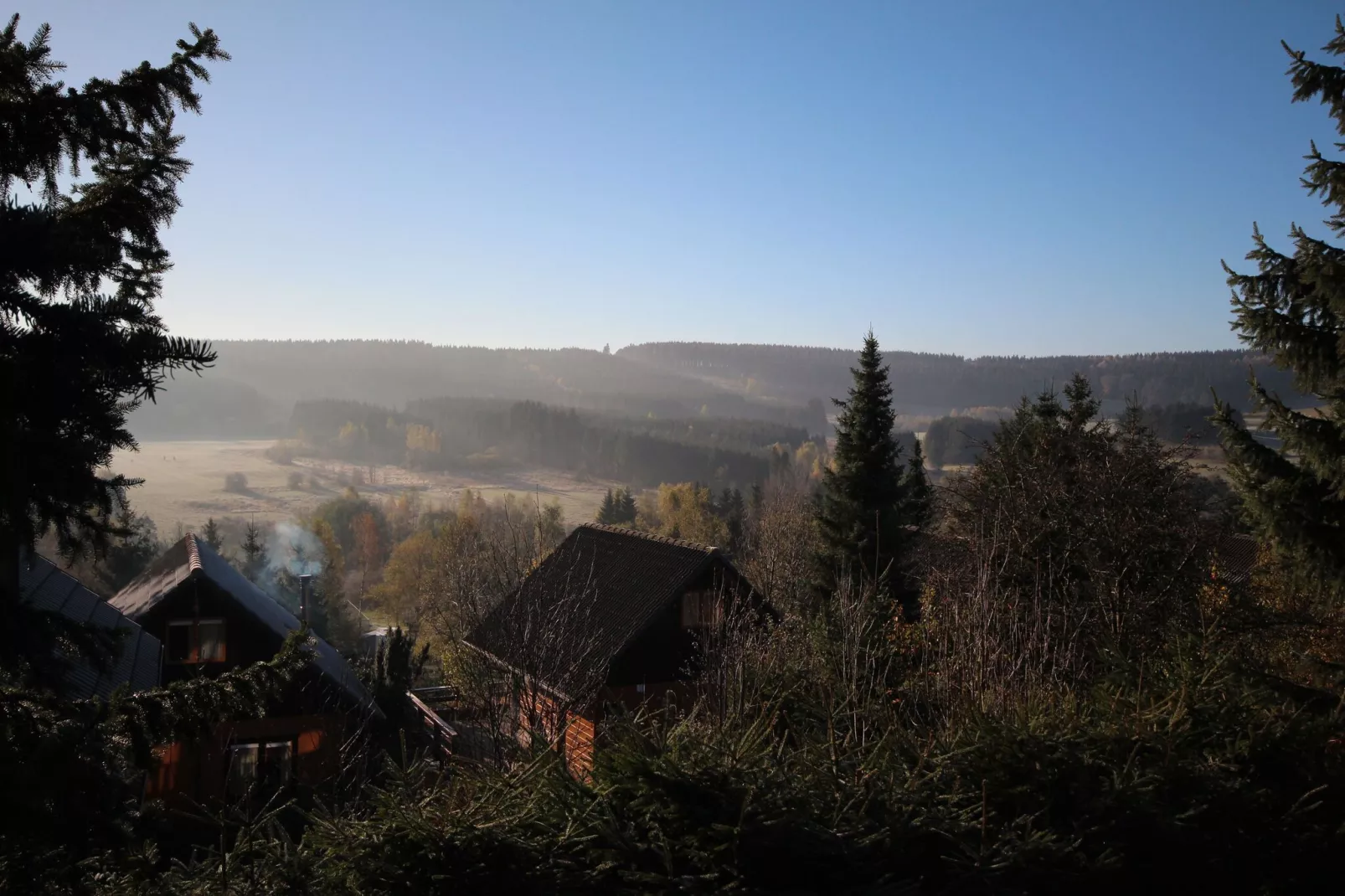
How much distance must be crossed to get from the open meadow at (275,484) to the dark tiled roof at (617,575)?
36.1m

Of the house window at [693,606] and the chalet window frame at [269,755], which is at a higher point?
the house window at [693,606]

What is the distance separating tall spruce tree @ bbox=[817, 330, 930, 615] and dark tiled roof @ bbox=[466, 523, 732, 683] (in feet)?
15.7

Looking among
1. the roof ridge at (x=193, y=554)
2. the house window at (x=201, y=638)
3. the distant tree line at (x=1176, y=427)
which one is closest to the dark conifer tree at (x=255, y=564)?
the roof ridge at (x=193, y=554)

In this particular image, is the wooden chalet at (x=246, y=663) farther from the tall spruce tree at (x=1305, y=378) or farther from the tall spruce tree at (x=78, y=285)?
the tall spruce tree at (x=1305, y=378)

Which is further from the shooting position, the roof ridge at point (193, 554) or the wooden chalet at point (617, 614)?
the roof ridge at point (193, 554)

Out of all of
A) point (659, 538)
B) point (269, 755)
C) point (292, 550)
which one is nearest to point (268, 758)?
point (269, 755)

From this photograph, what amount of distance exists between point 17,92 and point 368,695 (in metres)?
14.1

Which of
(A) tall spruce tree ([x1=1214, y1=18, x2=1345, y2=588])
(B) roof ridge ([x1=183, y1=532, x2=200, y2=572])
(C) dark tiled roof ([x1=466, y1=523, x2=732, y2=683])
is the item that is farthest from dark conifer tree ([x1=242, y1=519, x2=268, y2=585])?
(A) tall spruce tree ([x1=1214, y1=18, x2=1345, y2=588])

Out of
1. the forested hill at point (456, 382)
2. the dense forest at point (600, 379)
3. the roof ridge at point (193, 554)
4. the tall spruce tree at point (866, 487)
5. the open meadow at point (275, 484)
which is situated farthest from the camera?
the forested hill at point (456, 382)

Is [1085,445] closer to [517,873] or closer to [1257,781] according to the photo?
[1257,781]

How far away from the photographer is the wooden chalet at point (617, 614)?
11.4 meters

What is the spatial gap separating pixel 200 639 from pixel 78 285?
12989mm

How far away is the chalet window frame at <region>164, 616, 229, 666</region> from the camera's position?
48.6ft

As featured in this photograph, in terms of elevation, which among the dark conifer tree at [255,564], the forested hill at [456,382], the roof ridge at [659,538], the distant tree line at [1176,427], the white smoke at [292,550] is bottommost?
the white smoke at [292,550]
